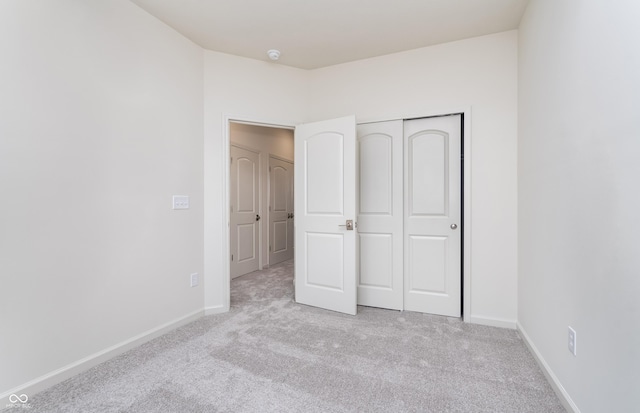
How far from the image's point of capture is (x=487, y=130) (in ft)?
8.34

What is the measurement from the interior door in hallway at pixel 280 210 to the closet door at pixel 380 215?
2.53 m

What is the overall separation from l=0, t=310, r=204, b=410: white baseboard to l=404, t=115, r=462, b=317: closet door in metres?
2.29

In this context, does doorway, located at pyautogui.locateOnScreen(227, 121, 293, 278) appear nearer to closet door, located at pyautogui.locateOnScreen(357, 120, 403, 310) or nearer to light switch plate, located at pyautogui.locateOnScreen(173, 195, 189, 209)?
light switch plate, located at pyautogui.locateOnScreen(173, 195, 189, 209)

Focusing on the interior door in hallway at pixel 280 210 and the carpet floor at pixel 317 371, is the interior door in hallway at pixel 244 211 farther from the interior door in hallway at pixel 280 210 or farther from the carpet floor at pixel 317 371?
the carpet floor at pixel 317 371

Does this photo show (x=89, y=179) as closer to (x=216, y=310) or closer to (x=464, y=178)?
(x=216, y=310)

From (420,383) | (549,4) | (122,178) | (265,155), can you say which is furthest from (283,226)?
(549,4)

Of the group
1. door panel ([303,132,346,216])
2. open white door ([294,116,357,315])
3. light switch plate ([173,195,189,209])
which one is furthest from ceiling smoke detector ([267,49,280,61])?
light switch plate ([173,195,189,209])

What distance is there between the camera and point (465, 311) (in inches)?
103

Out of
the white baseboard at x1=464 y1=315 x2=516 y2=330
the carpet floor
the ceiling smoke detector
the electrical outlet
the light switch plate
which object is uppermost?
the ceiling smoke detector

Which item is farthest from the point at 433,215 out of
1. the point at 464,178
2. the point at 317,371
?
the point at 317,371

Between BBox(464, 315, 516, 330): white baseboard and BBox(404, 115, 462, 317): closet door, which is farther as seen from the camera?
BBox(404, 115, 462, 317): closet door

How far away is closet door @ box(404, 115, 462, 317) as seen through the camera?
2713 millimetres

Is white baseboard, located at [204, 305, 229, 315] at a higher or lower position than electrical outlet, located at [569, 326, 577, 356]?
lower

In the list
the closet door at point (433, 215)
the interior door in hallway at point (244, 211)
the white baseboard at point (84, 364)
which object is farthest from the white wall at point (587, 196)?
the interior door in hallway at point (244, 211)
